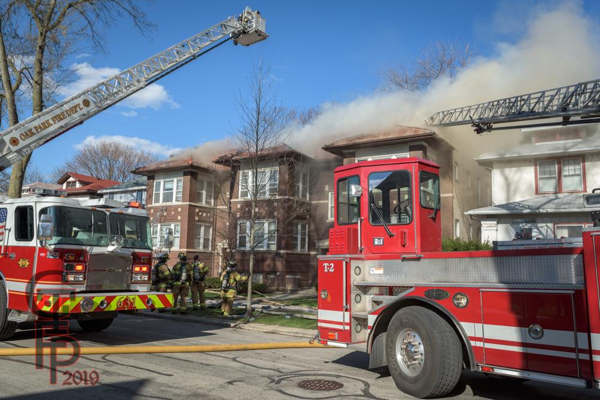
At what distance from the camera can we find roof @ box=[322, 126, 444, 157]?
817 inches

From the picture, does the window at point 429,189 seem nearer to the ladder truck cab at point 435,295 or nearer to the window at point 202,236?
the ladder truck cab at point 435,295

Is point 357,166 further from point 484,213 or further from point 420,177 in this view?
point 484,213

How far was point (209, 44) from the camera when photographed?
1264cm

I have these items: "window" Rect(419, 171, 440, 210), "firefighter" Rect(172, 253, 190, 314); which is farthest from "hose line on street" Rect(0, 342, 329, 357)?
"firefighter" Rect(172, 253, 190, 314)

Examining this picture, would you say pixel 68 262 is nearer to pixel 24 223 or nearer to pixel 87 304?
pixel 87 304

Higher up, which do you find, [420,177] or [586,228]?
[420,177]

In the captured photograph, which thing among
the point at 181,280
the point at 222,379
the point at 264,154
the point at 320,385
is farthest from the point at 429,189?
the point at 181,280

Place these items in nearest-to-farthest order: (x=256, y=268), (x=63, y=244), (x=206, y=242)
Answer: (x=63, y=244)
(x=256, y=268)
(x=206, y=242)

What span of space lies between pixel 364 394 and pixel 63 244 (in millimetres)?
5382

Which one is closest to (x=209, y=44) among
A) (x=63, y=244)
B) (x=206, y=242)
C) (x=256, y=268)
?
(x=63, y=244)

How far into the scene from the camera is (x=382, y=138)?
21.7m

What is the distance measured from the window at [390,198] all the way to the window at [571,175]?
15.7 m

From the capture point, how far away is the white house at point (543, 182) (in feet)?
59.1

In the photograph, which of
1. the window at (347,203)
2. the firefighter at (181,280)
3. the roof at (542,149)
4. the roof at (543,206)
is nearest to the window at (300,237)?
the roof at (543,206)
